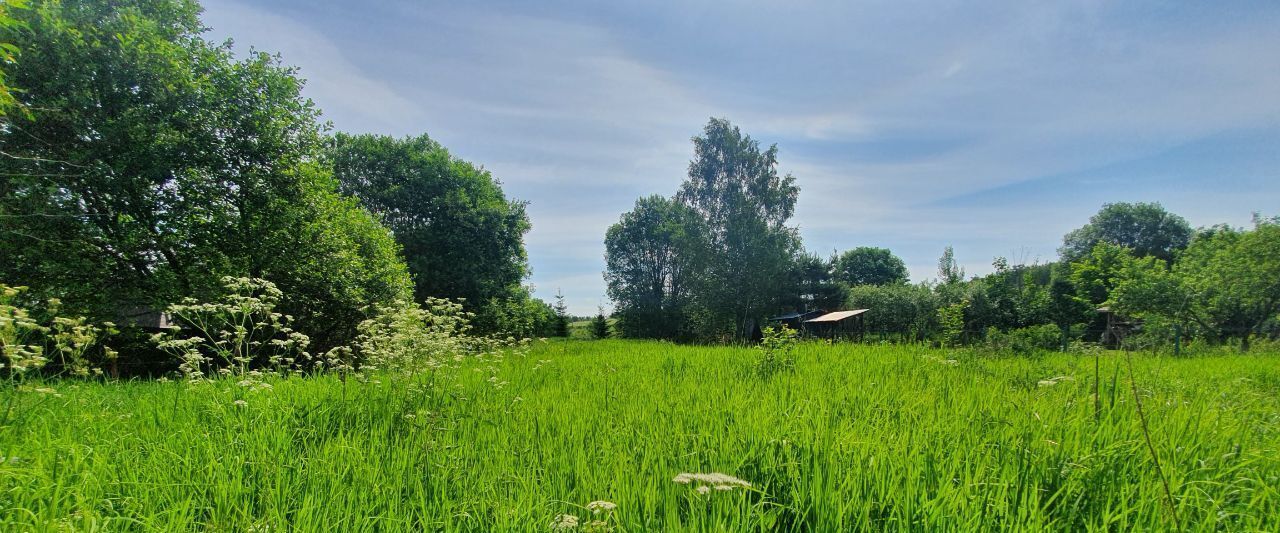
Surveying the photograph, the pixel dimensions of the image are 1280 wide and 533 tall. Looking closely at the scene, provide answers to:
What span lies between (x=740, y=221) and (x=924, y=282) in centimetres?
2825

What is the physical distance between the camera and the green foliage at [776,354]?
281 inches

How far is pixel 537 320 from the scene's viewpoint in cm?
3700

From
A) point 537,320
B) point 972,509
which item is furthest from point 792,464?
point 537,320

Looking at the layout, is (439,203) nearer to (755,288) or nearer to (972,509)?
(755,288)

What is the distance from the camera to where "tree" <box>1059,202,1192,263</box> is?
57.5 metres

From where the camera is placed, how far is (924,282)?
47.7 meters

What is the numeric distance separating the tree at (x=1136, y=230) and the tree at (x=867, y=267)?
21864mm

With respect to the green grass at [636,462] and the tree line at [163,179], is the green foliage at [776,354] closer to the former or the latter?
the green grass at [636,462]

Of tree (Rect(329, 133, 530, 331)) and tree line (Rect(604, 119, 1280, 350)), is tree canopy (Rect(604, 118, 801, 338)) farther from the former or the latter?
tree (Rect(329, 133, 530, 331))

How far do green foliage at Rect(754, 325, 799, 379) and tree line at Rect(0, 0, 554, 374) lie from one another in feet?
24.1

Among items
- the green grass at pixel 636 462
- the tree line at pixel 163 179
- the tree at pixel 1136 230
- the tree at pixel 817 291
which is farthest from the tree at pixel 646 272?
the tree at pixel 1136 230

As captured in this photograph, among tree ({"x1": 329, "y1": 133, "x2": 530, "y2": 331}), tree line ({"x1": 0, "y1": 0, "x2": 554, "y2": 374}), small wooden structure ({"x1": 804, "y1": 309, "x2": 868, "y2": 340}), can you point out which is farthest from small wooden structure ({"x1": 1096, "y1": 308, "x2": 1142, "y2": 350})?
tree line ({"x1": 0, "y1": 0, "x2": 554, "y2": 374})

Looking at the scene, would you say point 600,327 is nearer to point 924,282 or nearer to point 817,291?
point 817,291

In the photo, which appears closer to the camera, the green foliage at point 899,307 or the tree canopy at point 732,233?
the tree canopy at point 732,233
